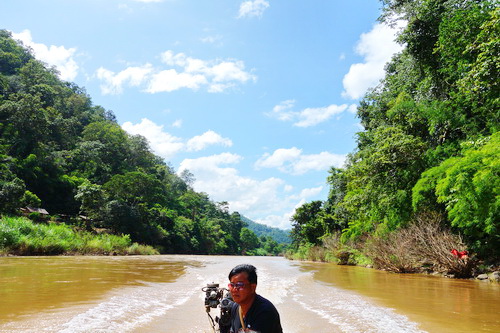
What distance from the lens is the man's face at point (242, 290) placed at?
2.37 metres

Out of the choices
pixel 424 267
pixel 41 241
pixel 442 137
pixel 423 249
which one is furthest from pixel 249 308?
pixel 41 241

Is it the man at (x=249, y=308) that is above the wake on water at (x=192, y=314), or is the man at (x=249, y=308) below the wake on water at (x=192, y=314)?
above

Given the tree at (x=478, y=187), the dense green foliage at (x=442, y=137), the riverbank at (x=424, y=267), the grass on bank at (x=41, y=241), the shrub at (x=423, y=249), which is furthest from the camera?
the grass on bank at (x=41, y=241)

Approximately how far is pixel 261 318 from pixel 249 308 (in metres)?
0.16

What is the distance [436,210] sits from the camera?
51.8ft

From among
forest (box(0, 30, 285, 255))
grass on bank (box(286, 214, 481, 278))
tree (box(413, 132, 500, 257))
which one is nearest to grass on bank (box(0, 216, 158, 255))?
forest (box(0, 30, 285, 255))

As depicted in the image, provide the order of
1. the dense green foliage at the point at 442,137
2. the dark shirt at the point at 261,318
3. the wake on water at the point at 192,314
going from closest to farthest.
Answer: the dark shirt at the point at 261,318 < the wake on water at the point at 192,314 < the dense green foliage at the point at 442,137

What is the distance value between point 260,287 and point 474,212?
26.2ft

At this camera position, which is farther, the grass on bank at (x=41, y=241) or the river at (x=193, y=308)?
the grass on bank at (x=41, y=241)

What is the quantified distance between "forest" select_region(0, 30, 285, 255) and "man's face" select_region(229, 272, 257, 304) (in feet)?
68.2

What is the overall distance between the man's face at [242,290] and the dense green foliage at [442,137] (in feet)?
31.3

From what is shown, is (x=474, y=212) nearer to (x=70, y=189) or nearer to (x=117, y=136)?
(x=70, y=189)

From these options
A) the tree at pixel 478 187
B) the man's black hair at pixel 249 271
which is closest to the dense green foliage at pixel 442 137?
the tree at pixel 478 187

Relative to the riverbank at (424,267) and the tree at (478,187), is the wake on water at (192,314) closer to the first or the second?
the tree at (478,187)
